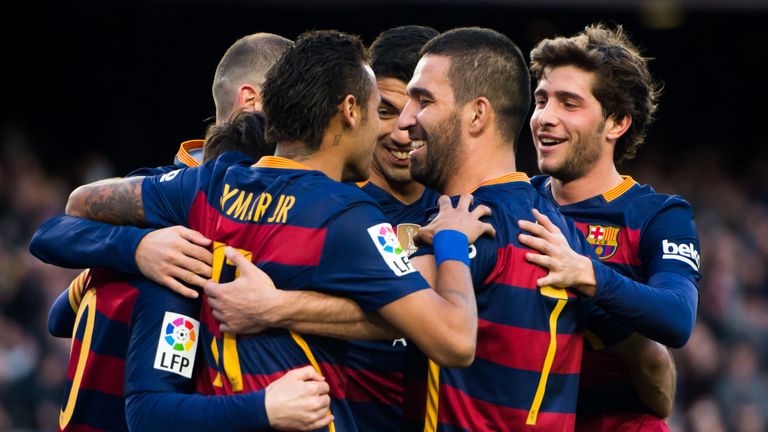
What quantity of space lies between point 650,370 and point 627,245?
1.71 feet

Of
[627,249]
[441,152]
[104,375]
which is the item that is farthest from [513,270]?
[104,375]

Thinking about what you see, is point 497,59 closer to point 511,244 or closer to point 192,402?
point 511,244

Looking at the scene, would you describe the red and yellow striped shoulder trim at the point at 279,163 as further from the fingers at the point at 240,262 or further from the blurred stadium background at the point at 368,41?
the blurred stadium background at the point at 368,41

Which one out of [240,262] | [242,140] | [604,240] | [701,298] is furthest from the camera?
[701,298]

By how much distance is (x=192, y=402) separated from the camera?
3934 millimetres

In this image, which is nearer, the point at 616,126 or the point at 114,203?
the point at 114,203

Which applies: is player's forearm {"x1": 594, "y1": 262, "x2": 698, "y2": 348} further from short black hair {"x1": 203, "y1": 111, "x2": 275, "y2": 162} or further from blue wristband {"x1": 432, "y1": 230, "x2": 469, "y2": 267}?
short black hair {"x1": 203, "y1": 111, "x2": 275, "y2": 162}

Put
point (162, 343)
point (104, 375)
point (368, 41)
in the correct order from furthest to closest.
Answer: point (368, 41), point (104, 375), point (162, 343)

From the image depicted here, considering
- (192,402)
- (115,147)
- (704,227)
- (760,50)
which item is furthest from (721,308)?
(192,402)

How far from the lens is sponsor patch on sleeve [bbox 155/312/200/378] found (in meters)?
4.04

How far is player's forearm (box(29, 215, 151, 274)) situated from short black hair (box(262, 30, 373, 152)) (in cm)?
64

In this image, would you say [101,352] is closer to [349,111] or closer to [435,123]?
[349,111]

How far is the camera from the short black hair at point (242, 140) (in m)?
4.47

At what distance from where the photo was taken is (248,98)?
518 cm
